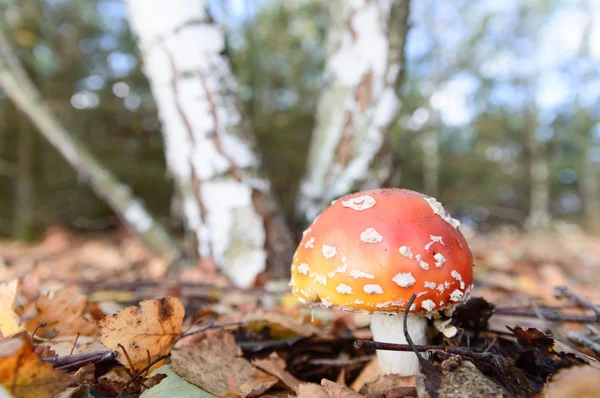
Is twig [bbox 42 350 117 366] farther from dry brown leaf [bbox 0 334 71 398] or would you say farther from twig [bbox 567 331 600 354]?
twig [bbox 567 331 600 354]

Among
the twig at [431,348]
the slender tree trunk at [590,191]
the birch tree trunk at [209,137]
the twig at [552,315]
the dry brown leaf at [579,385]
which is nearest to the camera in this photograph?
the dry brown leaf at [579,385]

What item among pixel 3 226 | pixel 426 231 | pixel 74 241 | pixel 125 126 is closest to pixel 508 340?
pixel 426 231

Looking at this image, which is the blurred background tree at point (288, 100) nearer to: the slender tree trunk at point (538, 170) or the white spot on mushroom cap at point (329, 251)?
the slender tree trunk at point (538, 170)

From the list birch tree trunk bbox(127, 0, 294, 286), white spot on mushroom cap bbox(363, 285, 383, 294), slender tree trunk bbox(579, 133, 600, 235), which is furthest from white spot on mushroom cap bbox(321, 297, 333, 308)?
slender tree trunk bbox(579, 133, 600, 235)

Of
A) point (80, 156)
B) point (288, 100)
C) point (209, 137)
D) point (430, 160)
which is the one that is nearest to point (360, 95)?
point (209, 137)

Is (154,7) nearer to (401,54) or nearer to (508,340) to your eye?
(401,54)

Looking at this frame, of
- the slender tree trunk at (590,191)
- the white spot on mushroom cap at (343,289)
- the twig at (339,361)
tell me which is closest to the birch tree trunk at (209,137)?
the twig at (339,361)

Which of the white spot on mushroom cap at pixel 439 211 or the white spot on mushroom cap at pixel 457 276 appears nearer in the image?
the white spot on mushroom cap at pixel 457 276
